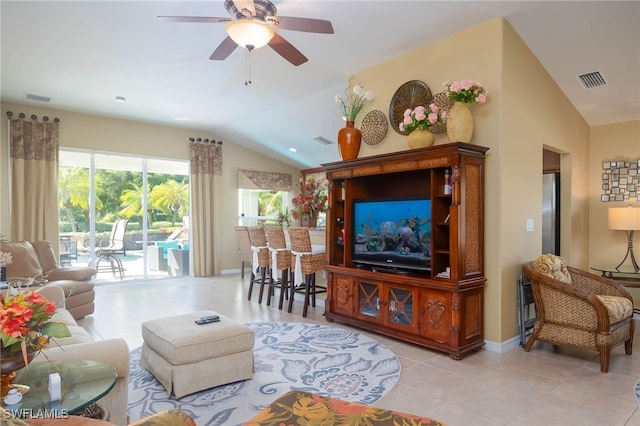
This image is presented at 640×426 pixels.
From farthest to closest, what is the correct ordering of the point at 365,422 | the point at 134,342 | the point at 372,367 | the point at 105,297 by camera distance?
the point at 105,297, the point at 134,342, the point at 372,367, the point at 365,422

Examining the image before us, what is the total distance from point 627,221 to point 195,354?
4.88 m

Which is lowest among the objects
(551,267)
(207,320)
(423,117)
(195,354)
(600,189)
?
(195,354)

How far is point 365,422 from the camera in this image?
1.45 m

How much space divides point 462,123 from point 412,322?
192 cm

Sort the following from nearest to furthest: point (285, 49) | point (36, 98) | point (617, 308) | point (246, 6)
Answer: point (246, 6)
point (285, 49)
point (617, 308)
point (36, 98)

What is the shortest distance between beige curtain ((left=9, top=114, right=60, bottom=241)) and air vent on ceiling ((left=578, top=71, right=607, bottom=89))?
7569mm

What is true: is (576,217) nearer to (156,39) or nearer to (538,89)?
(538,89)

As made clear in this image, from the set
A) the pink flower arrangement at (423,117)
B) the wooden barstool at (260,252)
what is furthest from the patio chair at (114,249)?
the pink flower arrangement at (423,117)

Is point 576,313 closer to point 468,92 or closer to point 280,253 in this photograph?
point 468,92

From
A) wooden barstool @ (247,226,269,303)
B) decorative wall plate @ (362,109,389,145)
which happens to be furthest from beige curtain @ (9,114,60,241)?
decorative wall plate @ (362,109,389,145)

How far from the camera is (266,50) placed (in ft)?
14.3

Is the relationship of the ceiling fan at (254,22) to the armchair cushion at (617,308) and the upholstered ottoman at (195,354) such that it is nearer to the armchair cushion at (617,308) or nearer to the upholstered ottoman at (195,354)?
the upholstered ottoman at (195,354)

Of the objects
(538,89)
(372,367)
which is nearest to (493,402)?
(372,367)

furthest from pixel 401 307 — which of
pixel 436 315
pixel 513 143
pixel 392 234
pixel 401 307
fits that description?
pixel 513 143
